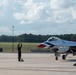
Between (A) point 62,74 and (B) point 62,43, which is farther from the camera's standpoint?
(B) point 62,43

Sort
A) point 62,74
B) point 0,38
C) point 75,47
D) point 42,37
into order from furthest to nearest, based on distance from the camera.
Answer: point 0,38
point 42,37
point 75,47
point 62,74

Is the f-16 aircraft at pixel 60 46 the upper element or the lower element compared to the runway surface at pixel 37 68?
upper

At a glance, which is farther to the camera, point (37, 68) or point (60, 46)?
point (60, 46)

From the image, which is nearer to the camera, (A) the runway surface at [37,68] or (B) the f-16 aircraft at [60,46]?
(A) the runway surface at [37,68]

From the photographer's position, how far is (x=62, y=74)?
1978cm

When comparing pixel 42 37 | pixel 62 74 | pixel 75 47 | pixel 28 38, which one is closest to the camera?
pixel 62 74

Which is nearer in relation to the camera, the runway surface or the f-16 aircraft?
the runway surface

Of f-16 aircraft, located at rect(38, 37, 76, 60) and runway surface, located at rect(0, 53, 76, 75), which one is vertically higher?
f-16 aircraft, located at rect(38, 37, 76, 60)

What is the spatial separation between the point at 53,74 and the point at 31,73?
1.44m

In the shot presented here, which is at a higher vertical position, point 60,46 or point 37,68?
point 60,46

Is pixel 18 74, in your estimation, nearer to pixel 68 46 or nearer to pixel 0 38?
pixel 68 46

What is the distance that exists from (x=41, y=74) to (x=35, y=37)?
105980mm

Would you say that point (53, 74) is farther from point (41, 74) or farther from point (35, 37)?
point (35, 37)

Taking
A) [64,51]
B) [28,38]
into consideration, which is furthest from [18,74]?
[28,38]
